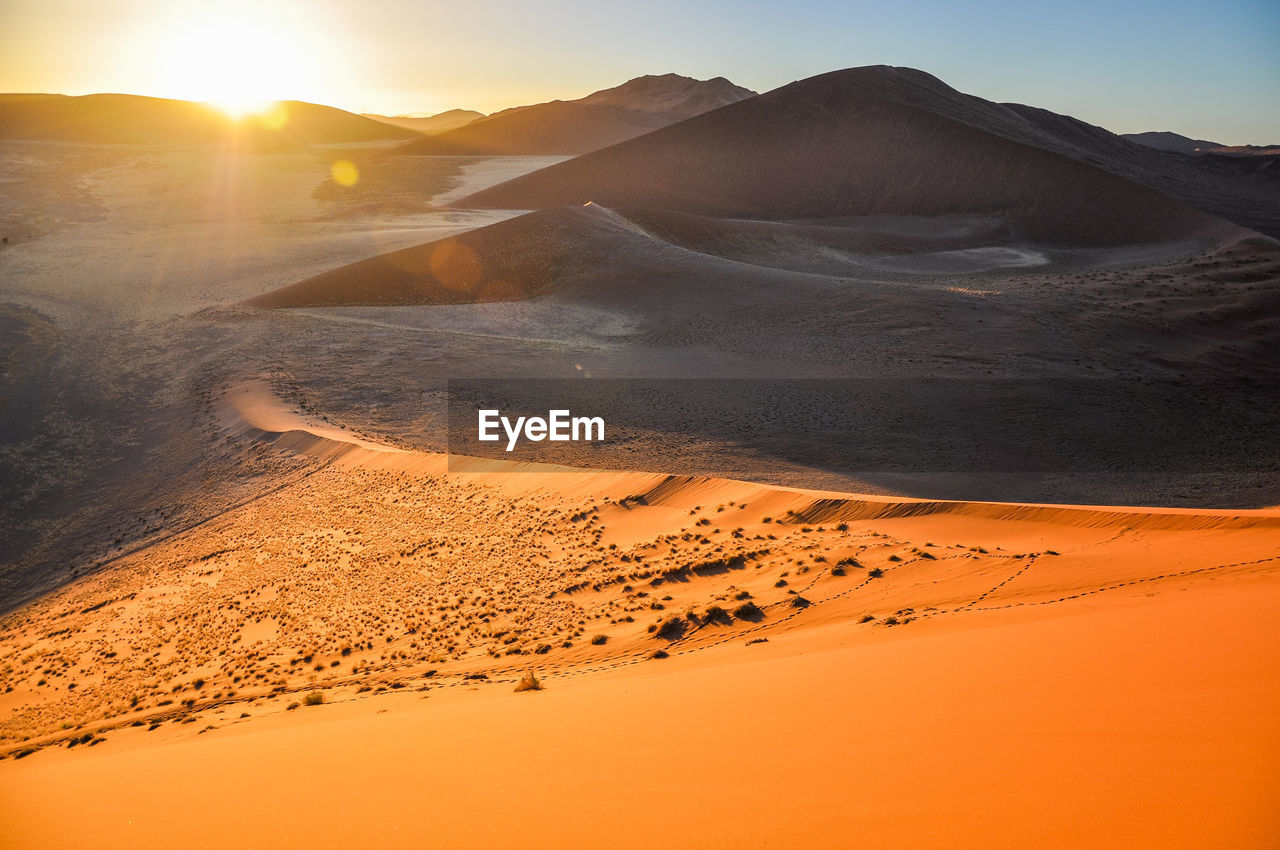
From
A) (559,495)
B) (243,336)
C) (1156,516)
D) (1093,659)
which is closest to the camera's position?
(1093,659)

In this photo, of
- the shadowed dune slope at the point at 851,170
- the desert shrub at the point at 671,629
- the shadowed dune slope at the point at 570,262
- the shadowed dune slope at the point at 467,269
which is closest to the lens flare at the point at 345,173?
the shadowed dune slope at the point at 851,170

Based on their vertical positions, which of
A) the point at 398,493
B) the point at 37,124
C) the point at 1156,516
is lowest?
the point at 398,493

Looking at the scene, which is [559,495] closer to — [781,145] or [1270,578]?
[1270,578]

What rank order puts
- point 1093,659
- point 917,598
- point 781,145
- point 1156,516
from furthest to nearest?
point 781,145 → point 1156,516 → point 917,598 → point 1093,659

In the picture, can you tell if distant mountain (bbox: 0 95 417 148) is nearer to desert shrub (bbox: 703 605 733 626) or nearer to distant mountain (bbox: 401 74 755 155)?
distant mountain (bbox: 401 74 755 155)

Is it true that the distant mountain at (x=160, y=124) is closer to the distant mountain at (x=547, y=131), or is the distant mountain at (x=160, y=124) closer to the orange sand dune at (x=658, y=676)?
the distant mountain at (x=547, y=131)

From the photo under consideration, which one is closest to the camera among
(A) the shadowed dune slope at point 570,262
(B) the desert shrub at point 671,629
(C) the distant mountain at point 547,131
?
(B) the desert shrub at point 671,629

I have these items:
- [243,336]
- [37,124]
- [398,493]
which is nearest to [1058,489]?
[398,493]
